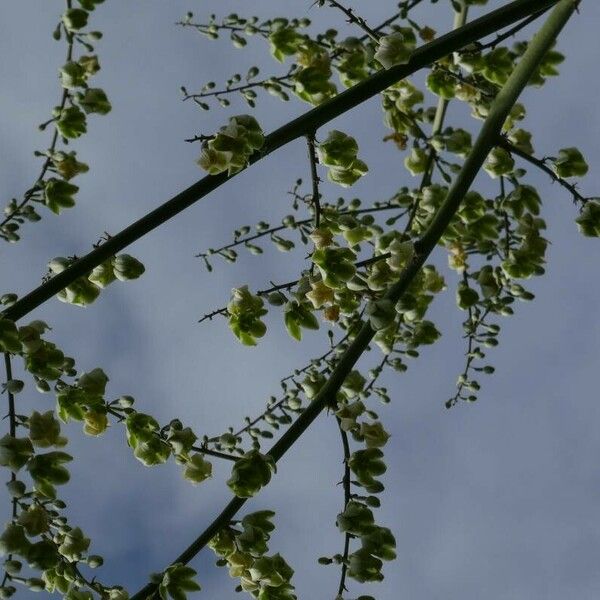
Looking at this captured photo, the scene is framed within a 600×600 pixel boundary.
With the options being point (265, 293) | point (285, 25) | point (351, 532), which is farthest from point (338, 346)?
point (285, 25)

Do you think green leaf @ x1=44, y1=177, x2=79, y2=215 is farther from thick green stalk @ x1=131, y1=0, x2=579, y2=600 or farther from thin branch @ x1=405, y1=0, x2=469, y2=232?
thin branch @ x1=405, y1=0, x2=469, y2=232

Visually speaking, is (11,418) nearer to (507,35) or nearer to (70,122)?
(70,122)

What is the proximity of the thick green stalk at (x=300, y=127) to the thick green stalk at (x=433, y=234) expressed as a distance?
13.1 inches

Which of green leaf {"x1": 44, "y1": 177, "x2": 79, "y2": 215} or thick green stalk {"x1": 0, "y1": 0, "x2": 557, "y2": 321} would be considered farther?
green leaf {"x1": 44, "y1": 177, "x2": 79, "y2": 215}

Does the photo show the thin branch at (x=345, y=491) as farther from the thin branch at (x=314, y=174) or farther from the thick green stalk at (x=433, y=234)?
the thin branch at (x=314, y=174)

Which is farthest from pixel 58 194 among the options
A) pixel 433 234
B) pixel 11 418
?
pixel 433 234

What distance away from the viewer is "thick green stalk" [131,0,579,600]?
2.32 meters

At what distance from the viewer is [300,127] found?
2385 millimetres

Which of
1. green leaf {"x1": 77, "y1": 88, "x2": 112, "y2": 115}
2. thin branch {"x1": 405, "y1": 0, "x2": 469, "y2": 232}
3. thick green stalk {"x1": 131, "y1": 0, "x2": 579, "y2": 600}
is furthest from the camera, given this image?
thin branch {"x1": 405, "y1": 0, "x2": 469, "y2": 232}

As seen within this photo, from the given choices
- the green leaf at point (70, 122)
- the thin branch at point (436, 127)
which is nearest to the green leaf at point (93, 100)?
the green leaf at point (70, 122)

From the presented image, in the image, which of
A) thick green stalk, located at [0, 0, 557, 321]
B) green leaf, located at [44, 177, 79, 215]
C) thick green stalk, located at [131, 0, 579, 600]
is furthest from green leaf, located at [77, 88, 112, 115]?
thick green stalk, located at [131, 0, 579, 600]

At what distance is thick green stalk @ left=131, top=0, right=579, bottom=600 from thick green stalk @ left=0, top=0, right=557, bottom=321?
0.33m

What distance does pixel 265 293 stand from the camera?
2.90 metres

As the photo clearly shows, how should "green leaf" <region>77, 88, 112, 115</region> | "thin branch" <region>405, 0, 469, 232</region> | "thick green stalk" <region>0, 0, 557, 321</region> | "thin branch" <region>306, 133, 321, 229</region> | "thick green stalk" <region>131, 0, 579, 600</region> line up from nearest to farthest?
"thick green stalk" <region>0, 0, 557, 321</region> → "thick green stalk" <region>131, 0, 579, 600</region> → "thin branch" <region>306, 133, 321, 229</region> → "green leaf" <region>77, 88, 112, 115</region> → "thin branch" <region>405, 0, 469, 232</region>
